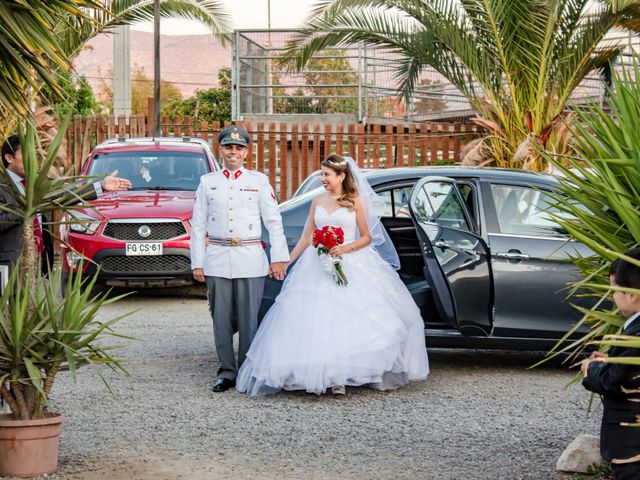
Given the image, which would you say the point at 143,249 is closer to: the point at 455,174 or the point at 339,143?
the point at 455,174

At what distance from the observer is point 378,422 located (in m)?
7.67

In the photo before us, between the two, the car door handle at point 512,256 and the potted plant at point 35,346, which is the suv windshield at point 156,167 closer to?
the car door handle at point 512,256

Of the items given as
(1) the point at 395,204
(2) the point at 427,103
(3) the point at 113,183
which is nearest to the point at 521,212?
(1) the point at 395,204

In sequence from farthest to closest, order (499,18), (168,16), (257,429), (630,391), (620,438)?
(168,16) → (499,18) → (257,429) → (620,438) → (630,391)

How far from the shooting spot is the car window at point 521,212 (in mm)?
9352

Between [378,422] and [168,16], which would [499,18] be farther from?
[378,422]

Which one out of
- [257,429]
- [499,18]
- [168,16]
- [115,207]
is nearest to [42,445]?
[257,429]

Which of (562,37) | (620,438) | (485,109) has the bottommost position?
(620,438)

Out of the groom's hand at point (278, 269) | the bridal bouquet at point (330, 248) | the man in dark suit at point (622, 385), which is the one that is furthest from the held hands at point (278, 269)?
the man in dark suit at point (622, 385)

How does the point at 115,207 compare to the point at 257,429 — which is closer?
the point at 257,429

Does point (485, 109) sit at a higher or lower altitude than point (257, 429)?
higher

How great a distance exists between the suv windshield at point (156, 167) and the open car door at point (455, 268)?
6268 millimetres

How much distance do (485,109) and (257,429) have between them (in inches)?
461

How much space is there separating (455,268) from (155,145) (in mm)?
7371
